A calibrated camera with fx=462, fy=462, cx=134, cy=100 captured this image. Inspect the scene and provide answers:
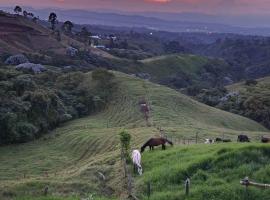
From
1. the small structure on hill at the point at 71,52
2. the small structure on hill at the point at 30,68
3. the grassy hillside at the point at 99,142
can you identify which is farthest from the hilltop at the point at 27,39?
the grassy hillside at the point at 99,142

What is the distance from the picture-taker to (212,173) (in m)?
24.7

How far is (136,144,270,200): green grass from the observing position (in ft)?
74.1

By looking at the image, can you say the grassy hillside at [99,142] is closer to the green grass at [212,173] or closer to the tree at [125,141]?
the tree at [125,141]

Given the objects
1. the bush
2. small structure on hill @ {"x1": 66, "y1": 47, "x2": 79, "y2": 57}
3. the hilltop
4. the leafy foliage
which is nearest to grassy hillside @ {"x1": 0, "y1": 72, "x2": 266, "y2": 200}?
the leafy foliage

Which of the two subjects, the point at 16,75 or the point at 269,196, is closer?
the point at 269,196

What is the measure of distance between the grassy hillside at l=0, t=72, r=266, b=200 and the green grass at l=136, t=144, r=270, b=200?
2.35 metres

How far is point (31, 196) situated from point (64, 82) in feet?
247

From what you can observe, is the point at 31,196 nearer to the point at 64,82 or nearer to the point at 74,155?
the point at 74,155

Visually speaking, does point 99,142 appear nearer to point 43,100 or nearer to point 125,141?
point 43,100

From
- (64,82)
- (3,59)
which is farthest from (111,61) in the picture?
(64,82)

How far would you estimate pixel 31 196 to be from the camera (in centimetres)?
2408

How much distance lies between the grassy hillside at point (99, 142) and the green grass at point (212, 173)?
2348 mm

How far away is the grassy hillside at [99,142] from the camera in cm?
2612

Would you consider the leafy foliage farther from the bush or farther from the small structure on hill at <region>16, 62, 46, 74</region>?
the bush
